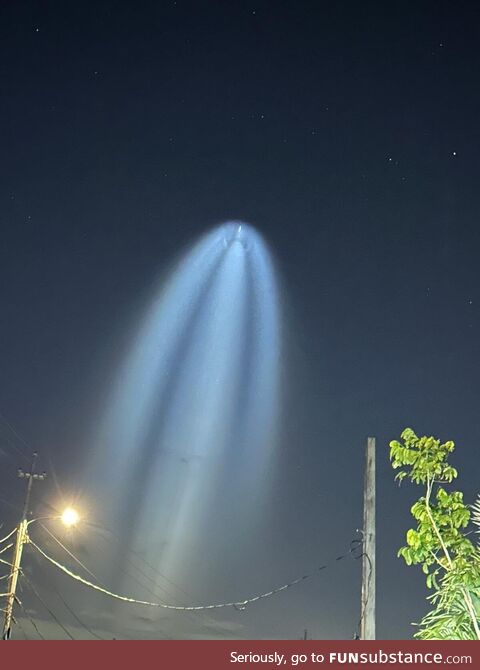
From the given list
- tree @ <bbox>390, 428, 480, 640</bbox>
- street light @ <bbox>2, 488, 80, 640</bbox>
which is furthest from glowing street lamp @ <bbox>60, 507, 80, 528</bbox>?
tree @ <bbox>390, 428, 480, 640</bbox>

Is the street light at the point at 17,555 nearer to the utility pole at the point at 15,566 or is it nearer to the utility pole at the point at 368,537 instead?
the utility pole at the point at 15,566

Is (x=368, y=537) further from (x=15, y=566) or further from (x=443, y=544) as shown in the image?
(x=15, y=566)

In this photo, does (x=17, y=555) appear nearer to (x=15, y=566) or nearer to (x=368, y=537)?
(x=15, y=566)

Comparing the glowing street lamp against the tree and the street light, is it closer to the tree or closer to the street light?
the street light

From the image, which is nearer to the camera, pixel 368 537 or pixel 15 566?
pixel 368 537

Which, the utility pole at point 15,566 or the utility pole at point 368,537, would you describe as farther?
the utility pole at point 15,566

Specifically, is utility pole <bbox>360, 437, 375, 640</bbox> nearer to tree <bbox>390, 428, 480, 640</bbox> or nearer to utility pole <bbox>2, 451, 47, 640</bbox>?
tree <bbox>390, 428, 480, 640</bbox>

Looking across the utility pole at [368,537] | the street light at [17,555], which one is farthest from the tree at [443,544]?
the street light at [17,555]

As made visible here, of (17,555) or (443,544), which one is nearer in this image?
(443,544)

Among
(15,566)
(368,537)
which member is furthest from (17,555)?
(368,537)

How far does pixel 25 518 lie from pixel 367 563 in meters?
14.2

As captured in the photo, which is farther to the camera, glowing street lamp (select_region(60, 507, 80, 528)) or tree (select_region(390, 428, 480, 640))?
glowing street lamp (select_region(60, 507, 80, 528))
